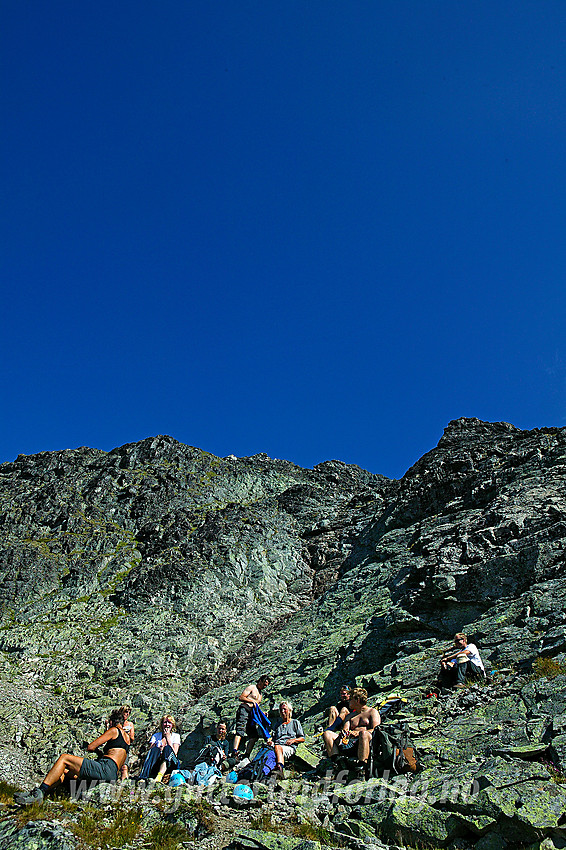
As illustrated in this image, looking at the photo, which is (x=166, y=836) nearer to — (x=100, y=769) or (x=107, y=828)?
(x=107, y=828)

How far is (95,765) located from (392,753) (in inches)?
265

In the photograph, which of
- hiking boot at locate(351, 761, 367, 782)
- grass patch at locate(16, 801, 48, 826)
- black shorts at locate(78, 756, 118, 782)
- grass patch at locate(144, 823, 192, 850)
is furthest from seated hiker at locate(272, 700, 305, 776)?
grass patch at locate(16, 801, 48, 826)

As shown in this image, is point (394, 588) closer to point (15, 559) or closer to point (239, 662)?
point (239, 662)

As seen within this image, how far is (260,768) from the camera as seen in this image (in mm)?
13047

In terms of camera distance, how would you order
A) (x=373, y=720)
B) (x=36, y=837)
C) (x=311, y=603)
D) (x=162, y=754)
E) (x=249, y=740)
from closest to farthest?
(x=36, y=837)
(x=373, y=720)
(x=162, y=754)
(x=249, y=740)
(x=311, y=603)

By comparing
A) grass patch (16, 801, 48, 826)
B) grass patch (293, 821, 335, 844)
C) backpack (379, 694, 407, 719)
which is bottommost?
grass patch (293, 821, 335, 844)

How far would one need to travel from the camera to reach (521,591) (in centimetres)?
2412

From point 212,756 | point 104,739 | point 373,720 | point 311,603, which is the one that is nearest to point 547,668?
point 373,720

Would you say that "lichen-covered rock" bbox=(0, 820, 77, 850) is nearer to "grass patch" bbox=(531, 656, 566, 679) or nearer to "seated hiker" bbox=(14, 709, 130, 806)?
"seated hiker" bbox=(14, 709, 130, 806)

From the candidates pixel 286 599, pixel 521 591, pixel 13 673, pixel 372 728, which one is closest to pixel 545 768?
pixel 372 728

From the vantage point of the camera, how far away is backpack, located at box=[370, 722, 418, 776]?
11828mm

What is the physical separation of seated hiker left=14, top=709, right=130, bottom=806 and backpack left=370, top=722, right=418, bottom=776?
591 centimetres

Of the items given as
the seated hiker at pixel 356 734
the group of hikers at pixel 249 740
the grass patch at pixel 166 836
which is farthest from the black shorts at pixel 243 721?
the grass patch at pixel 166 836

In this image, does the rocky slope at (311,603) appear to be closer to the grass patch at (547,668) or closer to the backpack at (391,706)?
the grass patch at (547,668)
